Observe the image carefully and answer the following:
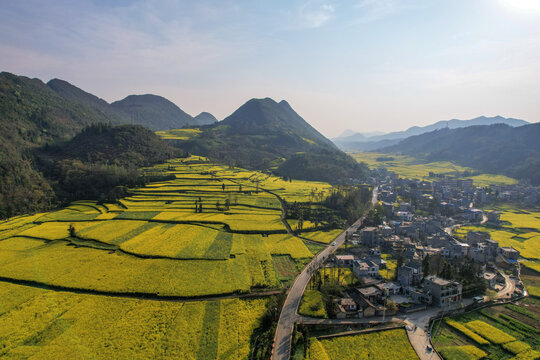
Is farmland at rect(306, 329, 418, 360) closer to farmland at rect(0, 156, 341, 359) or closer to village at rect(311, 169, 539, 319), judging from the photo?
village at rect(311, 169, 539, 319)

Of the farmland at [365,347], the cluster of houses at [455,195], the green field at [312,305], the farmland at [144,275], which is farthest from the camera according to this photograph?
the cluster of houses at [455,195]

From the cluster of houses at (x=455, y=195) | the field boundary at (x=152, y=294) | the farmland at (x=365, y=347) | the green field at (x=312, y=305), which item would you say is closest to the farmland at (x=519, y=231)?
the cluster of houses at (x=455, y=195)

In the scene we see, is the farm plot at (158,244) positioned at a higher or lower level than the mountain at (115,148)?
lower

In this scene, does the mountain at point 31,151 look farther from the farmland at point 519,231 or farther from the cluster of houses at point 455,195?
the farmland at point 519,231

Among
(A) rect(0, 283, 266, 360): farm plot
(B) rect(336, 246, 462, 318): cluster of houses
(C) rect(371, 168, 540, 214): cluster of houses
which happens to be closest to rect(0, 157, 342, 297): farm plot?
(A) rect(0, 283, 266, 360): farm plot

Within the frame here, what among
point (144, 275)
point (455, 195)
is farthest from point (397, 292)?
point (455, 195)
